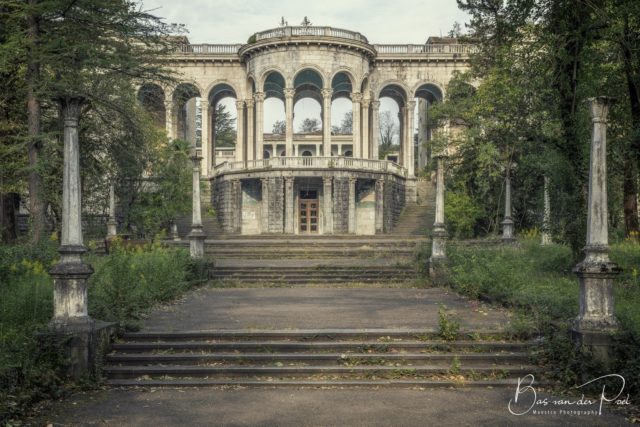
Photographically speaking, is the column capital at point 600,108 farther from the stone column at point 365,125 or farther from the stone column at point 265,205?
the stone column at point 365,125

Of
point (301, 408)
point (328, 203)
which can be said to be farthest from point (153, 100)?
point (301, 408)

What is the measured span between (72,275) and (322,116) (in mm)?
35286

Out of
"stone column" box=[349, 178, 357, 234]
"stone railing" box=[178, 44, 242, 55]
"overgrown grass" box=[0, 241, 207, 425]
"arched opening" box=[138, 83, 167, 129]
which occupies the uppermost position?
"stone railing" box=[178, 44, 242, 55]

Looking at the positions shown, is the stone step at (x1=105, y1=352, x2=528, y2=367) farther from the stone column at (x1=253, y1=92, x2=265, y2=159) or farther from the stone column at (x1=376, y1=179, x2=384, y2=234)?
the stone column at (x1=253, y1=92, x2=265, y2=159)

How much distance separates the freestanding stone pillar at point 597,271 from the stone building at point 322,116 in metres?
24.4

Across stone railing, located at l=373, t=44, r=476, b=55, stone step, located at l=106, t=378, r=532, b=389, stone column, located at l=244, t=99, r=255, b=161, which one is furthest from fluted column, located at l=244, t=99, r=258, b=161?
stone step, located at l=106, t=378, r=532, b=389

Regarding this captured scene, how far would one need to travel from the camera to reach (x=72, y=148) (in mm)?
8328

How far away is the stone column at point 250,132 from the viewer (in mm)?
42219

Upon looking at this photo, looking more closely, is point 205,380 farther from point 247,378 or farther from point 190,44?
point 190,44

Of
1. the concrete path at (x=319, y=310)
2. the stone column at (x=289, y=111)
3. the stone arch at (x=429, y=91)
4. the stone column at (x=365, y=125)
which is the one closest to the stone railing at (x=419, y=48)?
the stone arch at (x=429, y=91)

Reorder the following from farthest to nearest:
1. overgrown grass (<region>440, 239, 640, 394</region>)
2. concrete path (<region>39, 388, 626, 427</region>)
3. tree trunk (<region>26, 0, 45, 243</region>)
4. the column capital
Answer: tree trunk (<region>26, 0, 45, 243</region>) < the column capital < overgrown grass (<region>440, 239, 640, 394</region>) < concrete path (<region>39, 388, 626, 427</region>)

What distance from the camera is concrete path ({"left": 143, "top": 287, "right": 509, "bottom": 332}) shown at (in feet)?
33.5

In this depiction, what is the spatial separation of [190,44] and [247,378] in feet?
132

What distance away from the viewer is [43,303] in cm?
945
